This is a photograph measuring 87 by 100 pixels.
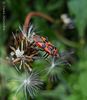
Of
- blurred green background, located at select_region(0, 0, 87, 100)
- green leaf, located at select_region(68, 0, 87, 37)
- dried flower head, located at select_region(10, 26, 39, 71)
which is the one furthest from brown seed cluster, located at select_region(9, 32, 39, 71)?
green leaf, located at select_region(68, 0, 87, 37)

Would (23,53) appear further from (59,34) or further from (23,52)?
(59,34)

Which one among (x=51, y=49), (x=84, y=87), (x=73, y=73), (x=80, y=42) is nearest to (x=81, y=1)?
(x=80, y=42)

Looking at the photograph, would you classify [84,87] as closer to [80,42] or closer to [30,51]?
[80,42]

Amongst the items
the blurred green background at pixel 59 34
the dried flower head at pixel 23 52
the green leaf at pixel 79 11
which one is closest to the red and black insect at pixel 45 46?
the dried flower head at pixel 23 52

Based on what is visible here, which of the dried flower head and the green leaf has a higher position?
the green leaf

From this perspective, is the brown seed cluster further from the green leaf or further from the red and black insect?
the green leaf

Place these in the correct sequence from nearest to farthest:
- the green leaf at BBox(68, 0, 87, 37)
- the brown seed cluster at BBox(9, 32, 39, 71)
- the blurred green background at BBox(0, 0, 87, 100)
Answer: the brown seed cluster at BBox(9, 32, 39, 71) < the blurred green background at BBox(0, 0, 87, 100) < the green leaf at BBox(68, 0, 87, 37)

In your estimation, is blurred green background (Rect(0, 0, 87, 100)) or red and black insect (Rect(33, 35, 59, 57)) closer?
red and black insect (Rect(33, 35, 59, 57))

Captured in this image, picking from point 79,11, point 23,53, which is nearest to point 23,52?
point 23,53
